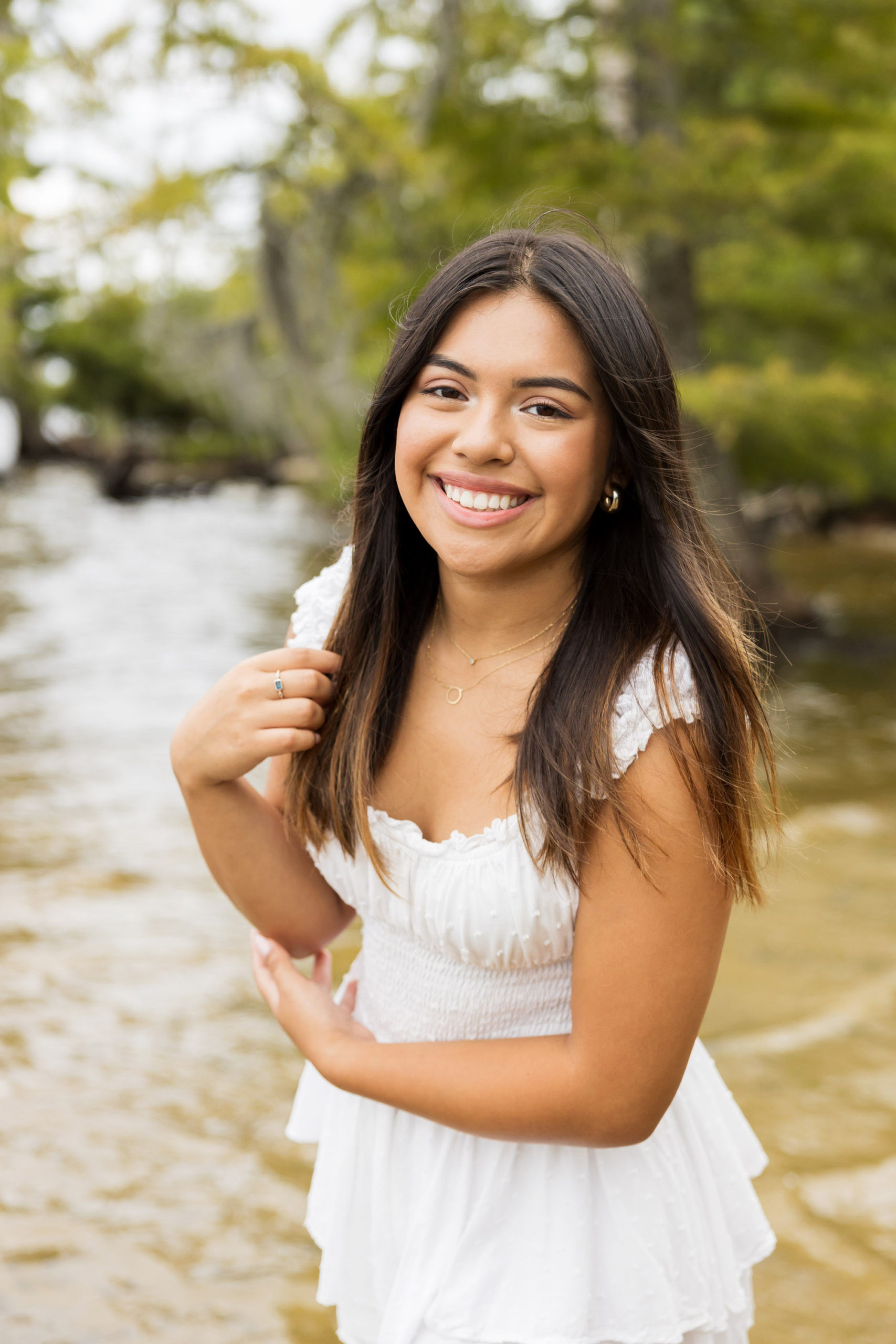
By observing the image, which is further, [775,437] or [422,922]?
[775,437]

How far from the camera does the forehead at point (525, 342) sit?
55.2 inches

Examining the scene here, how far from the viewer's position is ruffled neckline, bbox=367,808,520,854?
1.43 m

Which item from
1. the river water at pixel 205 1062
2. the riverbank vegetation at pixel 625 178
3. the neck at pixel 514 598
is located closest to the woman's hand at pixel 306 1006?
the neck at pixel 514 598

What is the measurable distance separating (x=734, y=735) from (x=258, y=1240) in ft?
7.25

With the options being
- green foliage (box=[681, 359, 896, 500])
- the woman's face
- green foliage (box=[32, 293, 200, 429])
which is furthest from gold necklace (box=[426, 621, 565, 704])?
green foliage (box=[32, 293, 200, 429])

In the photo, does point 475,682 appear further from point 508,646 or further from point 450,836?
point 450,836

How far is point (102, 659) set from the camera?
977 cm

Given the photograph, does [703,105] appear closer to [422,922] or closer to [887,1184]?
[887,1184]

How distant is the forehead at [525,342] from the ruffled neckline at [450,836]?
53 cm

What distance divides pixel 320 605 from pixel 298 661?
21cm

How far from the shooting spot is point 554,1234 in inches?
58.4

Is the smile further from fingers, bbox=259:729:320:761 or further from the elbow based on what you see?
the elbow

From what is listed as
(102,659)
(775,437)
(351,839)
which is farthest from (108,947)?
(775,437)

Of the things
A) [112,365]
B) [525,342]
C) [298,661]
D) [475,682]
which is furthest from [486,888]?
[112,365]
